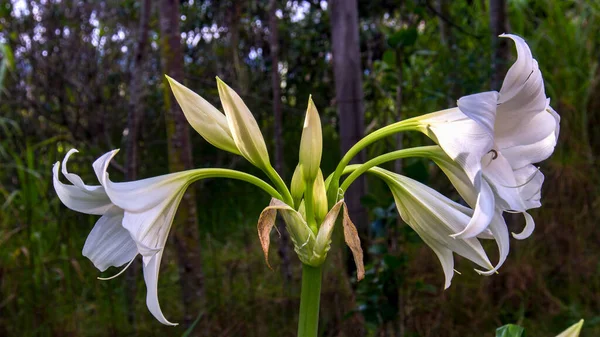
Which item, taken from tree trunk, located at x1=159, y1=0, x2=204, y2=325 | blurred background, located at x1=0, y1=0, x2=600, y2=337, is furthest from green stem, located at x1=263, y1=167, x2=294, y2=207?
tree trunk, located at x1=159, y1=0, x2=204, y2=325

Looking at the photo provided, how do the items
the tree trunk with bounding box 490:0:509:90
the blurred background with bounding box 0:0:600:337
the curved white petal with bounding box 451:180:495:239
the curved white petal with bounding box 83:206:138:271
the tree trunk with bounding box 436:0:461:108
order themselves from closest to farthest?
the curved white petal with bounding box 451:180:495:239 < the curved white petal with bounding box 83:206:138:271 < the blurred background with bounding box 0:0:600:337 < the tree trunk with bounding box 490:0:509:90 < the tree trunk with bounding box 436:0:461:108

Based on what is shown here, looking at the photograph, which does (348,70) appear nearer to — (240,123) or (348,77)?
(348,77)

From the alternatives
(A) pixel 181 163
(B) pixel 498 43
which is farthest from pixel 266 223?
(B) pixel 498 43

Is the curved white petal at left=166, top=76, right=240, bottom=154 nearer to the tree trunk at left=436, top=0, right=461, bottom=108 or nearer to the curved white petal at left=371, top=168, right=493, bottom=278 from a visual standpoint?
the curved white petal at left=371, top=168, right=493, bottom=278

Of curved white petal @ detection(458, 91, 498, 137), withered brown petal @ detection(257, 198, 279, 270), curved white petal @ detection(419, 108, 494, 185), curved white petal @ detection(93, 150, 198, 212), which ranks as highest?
curved white petal @ detection(458, 91, 498, 137)

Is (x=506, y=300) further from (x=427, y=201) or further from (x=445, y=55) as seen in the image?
(x=427, y=201)

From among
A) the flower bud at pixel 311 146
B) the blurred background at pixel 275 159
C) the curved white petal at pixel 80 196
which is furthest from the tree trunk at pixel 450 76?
the curved white petal at pixel 80 196
